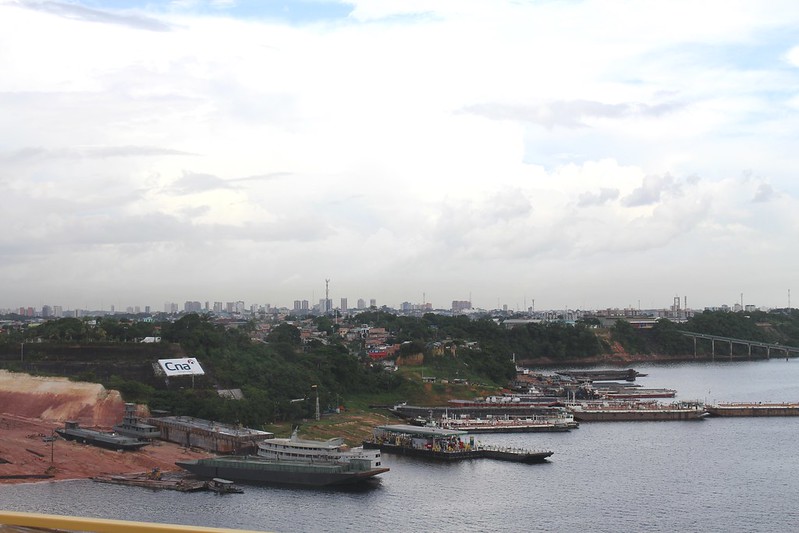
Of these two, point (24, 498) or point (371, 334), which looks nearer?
point (24, 498)

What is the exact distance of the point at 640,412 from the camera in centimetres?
7175

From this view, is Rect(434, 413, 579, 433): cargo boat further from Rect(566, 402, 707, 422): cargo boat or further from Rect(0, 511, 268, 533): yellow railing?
Rect(0, 511, 268, 533): yellow railing

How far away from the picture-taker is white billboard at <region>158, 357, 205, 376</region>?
2603 inches

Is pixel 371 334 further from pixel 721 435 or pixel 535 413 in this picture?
pixel 721 435

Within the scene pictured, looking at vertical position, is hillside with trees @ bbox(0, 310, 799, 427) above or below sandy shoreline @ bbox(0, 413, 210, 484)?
above

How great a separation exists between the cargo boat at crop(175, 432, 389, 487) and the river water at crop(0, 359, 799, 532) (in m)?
0.88

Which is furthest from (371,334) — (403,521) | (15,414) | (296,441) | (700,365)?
(403,521)

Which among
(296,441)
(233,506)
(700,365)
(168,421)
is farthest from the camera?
(700,365)

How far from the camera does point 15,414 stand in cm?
6153

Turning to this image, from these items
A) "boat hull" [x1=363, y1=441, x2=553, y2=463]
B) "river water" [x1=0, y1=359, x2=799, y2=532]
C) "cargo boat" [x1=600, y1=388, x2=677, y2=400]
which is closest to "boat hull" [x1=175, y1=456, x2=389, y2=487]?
"river water" [x1=0, y1=359, x2=799, y2=532]

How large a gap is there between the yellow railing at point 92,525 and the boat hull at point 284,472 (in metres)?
37.2

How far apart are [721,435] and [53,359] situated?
171 ft

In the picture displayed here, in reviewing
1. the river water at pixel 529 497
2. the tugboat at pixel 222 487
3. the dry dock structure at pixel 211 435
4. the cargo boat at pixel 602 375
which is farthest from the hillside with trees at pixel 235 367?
the river water at pixel 529 497

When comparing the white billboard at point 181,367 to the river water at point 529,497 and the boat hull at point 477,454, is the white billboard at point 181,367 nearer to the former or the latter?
the boat hull at point 477,454
